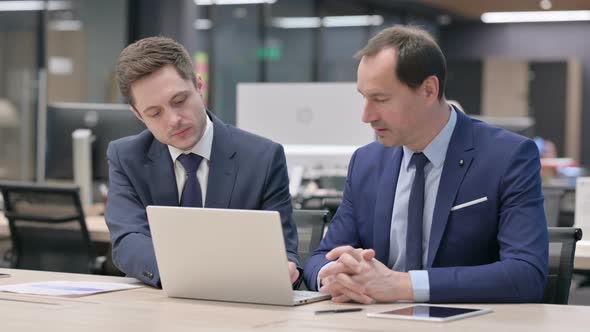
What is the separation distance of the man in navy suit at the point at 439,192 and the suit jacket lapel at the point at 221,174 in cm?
37

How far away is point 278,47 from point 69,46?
3.76m

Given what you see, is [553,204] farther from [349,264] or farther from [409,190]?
[349,264]

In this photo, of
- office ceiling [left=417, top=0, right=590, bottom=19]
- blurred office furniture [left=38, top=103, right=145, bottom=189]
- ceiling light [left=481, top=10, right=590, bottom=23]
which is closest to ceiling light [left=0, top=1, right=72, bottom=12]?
blurred office furniture [left=38, top=103, right=145, bottom=189]

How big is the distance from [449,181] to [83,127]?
138 inches

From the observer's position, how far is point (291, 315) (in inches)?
87.9

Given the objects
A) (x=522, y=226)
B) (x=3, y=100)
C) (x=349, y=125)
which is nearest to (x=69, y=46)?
(x=3, y=100)

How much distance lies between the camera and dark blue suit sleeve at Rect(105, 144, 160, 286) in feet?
9.00

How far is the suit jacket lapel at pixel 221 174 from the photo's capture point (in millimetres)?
2973

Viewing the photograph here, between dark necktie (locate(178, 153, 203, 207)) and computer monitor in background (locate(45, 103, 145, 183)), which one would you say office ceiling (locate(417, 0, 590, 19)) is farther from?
dark necktie (locate(178, 153, 203, 207))

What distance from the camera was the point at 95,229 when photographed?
4867 millimetres

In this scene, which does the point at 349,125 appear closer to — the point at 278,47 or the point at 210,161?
the point at 210,161

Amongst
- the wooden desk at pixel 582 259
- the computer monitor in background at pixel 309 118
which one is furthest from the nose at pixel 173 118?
the computer monitor in background at pixel 309 118

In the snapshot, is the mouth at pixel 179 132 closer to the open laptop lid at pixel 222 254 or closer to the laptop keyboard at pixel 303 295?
the open laptop lid at pixel 222 254

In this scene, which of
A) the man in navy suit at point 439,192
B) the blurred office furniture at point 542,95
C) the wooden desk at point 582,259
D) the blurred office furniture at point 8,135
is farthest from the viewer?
the blurred office furniture at point 542,95
